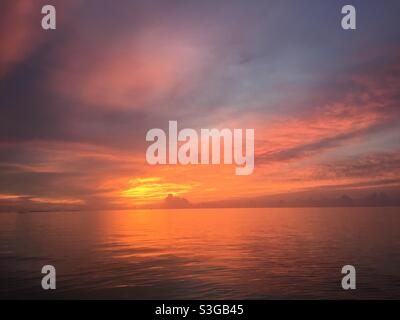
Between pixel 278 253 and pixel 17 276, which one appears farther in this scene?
pixel 278 253

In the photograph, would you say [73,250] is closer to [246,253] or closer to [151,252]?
[151,252]

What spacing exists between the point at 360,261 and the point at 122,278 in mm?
22506

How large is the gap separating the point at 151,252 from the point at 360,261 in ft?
73.4

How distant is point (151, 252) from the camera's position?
44031mm

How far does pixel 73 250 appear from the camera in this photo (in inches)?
1724

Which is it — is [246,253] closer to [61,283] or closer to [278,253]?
[278,253]
